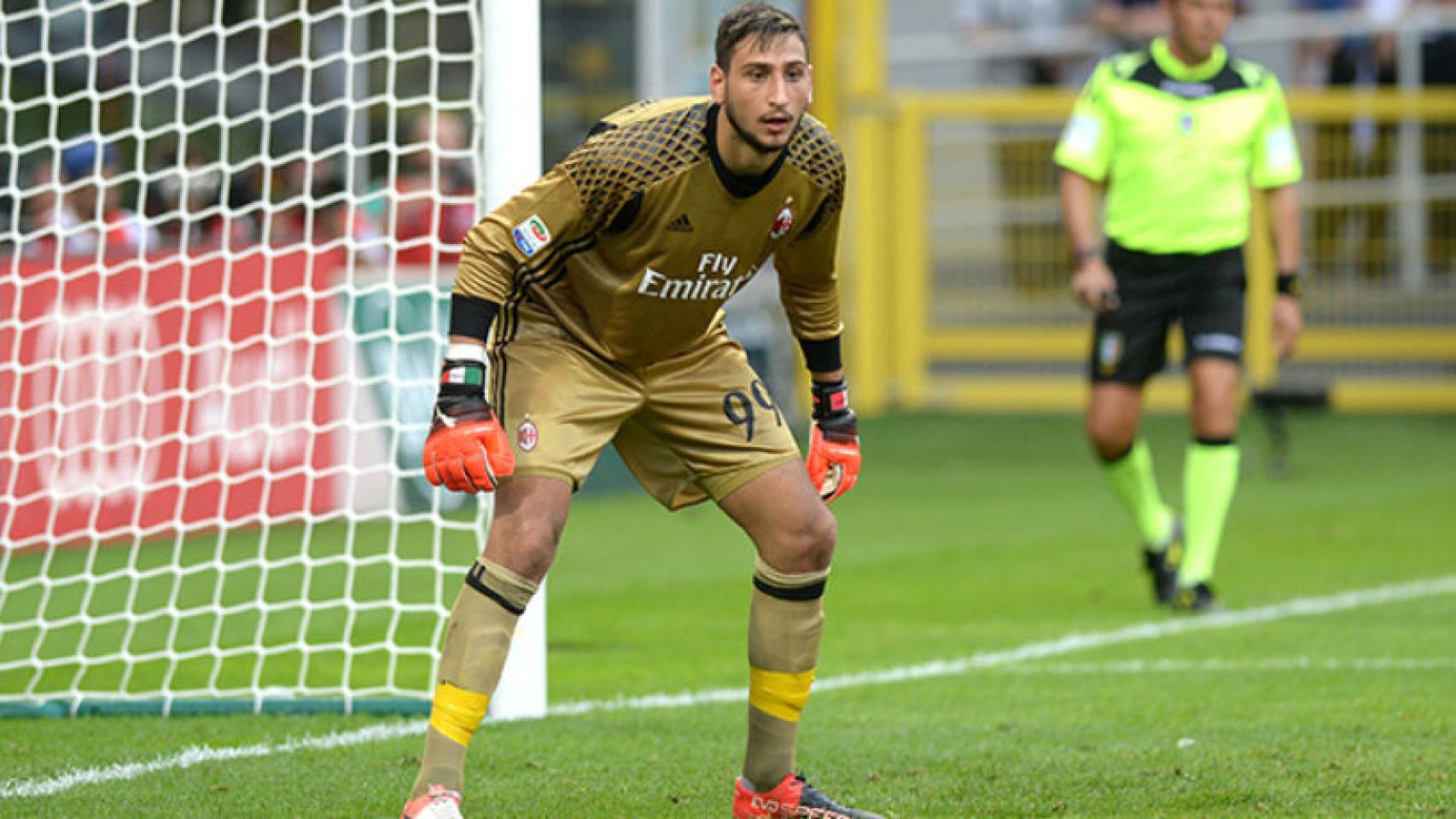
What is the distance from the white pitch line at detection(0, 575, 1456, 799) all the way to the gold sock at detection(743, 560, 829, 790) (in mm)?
1535

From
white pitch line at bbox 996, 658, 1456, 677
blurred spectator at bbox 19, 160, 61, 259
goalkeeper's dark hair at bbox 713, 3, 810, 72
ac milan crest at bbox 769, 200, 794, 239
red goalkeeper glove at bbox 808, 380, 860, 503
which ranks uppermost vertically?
goalkeeper's dark hair at bbox 713, 3, 810, 72

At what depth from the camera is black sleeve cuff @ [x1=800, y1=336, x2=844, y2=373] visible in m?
5.44

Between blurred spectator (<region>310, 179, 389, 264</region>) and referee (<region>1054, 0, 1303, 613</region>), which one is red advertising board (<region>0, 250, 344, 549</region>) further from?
referee (<region>1054, 0, 1303, 613</region>)

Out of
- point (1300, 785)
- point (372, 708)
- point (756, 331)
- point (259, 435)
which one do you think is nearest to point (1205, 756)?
point (1300, 785)

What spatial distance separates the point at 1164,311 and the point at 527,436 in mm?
4668

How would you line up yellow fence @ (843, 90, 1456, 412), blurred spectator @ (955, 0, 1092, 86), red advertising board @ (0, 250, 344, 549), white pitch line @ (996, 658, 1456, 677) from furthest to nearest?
blurred spectator @ (955, 0, 1092, 86)
yellow fence @ (843, 90, 1456, 412)
red advertising board @ (0, 250, 344, 549)
white pitch line @ (996, 658, 1456, 677)

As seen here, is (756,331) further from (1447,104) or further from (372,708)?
(372,708)

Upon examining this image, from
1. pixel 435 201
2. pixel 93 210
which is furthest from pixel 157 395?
pixel 435 201

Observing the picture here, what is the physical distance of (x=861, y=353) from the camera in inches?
729

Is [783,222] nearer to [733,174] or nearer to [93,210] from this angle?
[733,174]

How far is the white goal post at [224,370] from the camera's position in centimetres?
751

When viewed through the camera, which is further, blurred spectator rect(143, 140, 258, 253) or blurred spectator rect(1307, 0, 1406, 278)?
blurred spectator rect(1307, 0, 1406, 278)

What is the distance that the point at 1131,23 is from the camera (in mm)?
19688

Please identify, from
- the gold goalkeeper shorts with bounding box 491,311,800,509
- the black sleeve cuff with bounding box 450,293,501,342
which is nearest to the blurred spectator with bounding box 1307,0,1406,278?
the gold goalkeeper shorts with bounding box 491,311,800,509
